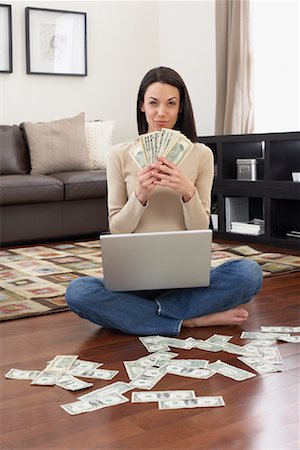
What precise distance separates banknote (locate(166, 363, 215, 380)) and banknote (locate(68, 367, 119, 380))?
172 mm

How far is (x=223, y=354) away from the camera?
2.29 meters

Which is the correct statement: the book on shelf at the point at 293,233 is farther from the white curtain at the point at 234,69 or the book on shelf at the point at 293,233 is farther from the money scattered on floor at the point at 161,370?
the money scattered on floor at the point at 161,370

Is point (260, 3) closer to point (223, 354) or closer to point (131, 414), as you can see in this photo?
point (223, 354)

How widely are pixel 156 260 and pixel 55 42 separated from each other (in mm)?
4314

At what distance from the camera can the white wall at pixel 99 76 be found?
5992mm

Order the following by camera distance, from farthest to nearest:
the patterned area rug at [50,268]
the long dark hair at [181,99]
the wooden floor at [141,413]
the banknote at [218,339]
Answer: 1. the patterned area rug at [50,268]
2. the long dark hair at [181,99]
3. the banknote at [218,339]
4. the wooden floor at [141,413]

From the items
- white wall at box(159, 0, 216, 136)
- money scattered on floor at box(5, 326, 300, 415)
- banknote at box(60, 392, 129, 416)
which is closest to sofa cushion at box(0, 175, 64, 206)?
white wall at box(159, 0, 216, 136)

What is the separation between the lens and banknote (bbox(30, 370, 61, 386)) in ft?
6.70

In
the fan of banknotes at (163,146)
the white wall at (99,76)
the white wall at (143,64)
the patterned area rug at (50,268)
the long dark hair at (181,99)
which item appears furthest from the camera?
the white wall at (99,76)

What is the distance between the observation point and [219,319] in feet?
8.44

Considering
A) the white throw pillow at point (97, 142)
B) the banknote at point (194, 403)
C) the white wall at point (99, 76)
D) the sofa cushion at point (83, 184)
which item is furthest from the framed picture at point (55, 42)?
the banknote at point (194, 403)

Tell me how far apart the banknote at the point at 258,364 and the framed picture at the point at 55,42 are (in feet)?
14.5

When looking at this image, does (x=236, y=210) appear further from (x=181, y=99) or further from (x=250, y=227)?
(x=181, y=99)

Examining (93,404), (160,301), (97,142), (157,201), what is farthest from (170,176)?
(97,142)
